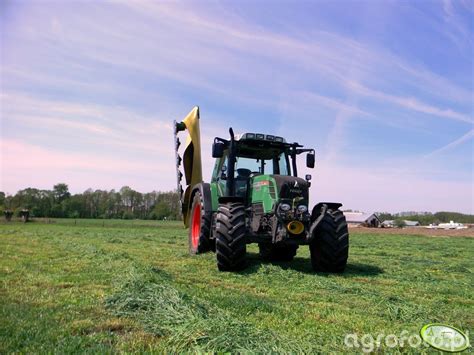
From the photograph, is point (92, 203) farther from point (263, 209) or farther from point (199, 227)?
point (263, 209)

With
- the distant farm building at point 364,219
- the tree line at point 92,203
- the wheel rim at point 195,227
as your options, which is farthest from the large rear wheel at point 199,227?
the distant farm building at point 364,219

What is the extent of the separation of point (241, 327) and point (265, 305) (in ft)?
3.65

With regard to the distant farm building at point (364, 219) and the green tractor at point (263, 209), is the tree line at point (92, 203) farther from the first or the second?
the green tractor at point (263, 209)

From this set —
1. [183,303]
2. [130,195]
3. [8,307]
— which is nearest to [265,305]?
[183,303]

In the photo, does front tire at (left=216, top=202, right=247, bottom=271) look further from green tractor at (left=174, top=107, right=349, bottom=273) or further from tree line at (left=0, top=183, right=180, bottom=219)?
tree line at (left=0, top=183, right=180, bottom=219)

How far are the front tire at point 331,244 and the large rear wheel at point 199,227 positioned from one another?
2.31 meters

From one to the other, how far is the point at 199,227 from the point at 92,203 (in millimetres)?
59975

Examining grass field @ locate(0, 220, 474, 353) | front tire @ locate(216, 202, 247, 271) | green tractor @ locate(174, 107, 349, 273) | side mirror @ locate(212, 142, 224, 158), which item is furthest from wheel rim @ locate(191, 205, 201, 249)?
front tire @ locate(216, 202, 247, 271)

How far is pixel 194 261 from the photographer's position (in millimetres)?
8500

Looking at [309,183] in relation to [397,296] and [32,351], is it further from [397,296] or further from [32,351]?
[32,351]

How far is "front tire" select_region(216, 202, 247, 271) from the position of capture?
23.2 feet

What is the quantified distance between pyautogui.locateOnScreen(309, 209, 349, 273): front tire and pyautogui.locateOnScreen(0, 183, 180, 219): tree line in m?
48.7

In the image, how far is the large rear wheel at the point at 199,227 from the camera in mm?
8784

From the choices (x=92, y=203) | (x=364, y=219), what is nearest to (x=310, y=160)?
(x=92, y=203)
